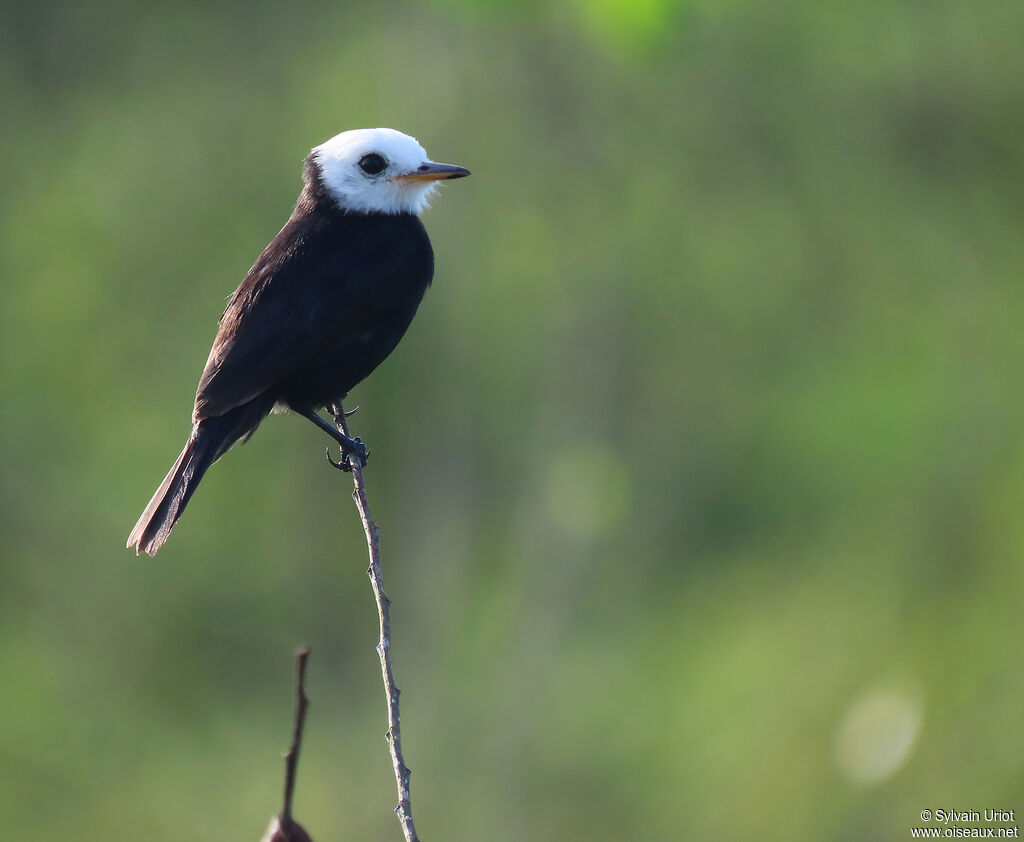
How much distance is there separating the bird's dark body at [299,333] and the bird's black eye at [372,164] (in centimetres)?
30

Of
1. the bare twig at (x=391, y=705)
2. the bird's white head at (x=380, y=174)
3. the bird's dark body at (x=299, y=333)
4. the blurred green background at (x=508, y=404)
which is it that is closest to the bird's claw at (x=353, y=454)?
the bird's dark body at (x=299, y=333)

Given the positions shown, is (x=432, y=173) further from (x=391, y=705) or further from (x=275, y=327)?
(x=391, y=705)

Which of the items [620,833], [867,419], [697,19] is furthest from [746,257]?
[697,19]

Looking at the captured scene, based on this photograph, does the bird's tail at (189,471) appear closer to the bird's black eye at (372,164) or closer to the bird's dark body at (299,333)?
the bird's dark body at (299,333)

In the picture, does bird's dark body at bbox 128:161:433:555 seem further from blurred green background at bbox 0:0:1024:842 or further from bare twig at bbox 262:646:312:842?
blurred green background at bbox 0:0:1024:842

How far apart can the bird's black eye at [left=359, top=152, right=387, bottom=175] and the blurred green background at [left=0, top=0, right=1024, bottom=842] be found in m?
6.33

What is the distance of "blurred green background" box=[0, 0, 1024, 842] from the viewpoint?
39.2 ft

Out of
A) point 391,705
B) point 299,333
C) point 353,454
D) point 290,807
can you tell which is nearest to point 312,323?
point 299,333

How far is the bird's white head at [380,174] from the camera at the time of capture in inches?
205

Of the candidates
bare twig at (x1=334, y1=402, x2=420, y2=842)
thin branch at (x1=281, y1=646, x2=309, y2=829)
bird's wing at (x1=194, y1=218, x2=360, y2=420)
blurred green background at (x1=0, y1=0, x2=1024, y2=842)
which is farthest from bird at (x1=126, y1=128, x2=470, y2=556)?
blurred green background at (x1=0, y1=0, x2=1024, y2=842)

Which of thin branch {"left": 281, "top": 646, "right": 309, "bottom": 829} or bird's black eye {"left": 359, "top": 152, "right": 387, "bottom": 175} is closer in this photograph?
thin branch {"left": 281, "top": 646, "right": 309, "bottom": 829}

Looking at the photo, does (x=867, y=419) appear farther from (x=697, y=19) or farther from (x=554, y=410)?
(x=697, y=19)

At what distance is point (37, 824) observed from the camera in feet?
44.9

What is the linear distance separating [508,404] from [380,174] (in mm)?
8656
